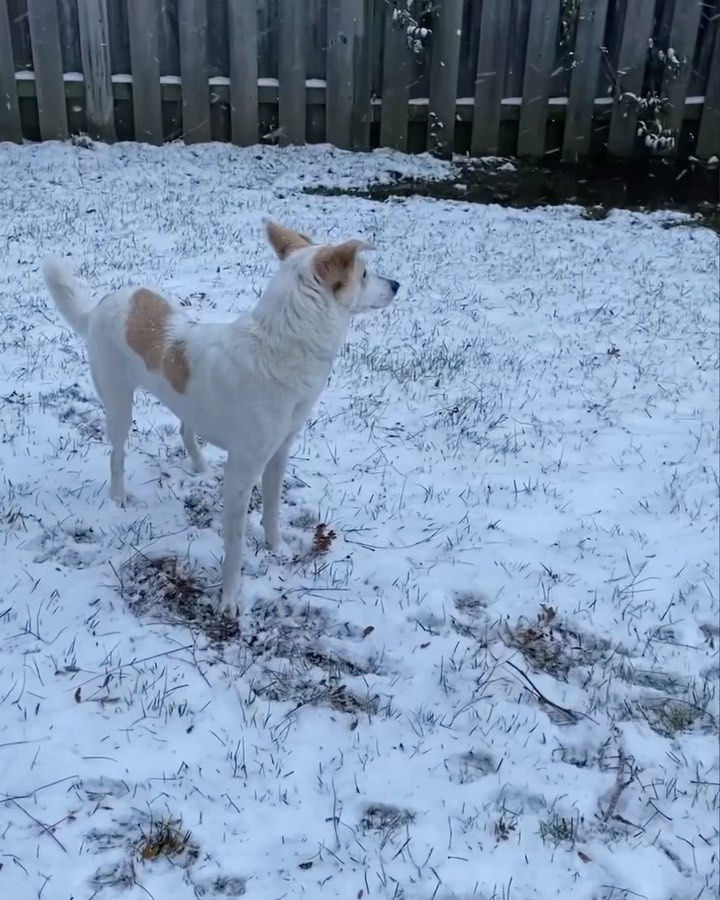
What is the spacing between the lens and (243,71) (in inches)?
384

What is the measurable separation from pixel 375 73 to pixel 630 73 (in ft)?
10.2

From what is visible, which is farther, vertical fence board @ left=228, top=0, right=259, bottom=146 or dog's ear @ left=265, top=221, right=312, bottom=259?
vertical fence board @ left=228, top=0, right=259, bottom=146

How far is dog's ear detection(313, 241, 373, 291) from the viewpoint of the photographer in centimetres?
310

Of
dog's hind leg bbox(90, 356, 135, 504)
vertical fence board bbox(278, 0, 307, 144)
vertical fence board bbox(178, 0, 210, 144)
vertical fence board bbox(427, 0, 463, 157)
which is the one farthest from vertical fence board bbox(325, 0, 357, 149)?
dog's hind leg bbox(90, 356, 135, 504)

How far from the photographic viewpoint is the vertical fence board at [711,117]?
1012 cm

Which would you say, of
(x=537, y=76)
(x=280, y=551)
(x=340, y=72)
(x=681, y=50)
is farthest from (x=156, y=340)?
(x=681, y=50)

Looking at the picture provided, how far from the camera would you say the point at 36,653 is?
320cm

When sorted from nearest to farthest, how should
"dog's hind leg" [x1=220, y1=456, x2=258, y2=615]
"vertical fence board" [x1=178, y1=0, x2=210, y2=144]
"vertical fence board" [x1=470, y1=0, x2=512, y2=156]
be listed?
"dog's hind leg" [x1=220, y1=456, x2=258, y2=615], "vertical fence board" [x1=178, y1=0, x2=210, y2=144], "vertical fence board" [x1=470, y1=0, x2=512, y2=156]

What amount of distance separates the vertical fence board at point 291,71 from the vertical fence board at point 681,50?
444 centimetres

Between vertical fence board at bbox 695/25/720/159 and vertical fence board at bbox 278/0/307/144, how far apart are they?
16.3ft

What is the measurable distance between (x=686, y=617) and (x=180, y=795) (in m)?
2.28

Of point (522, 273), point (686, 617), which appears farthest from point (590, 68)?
point (686, 617)

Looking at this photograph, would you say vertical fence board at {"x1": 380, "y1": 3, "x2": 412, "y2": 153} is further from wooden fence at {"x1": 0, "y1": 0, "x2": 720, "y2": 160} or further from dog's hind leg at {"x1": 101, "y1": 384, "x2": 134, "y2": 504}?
dog's hind leg at {"x1": 101, "y1": 384, "x2": 134, "y2": 504}

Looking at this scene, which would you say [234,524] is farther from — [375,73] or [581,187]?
[375,73]
